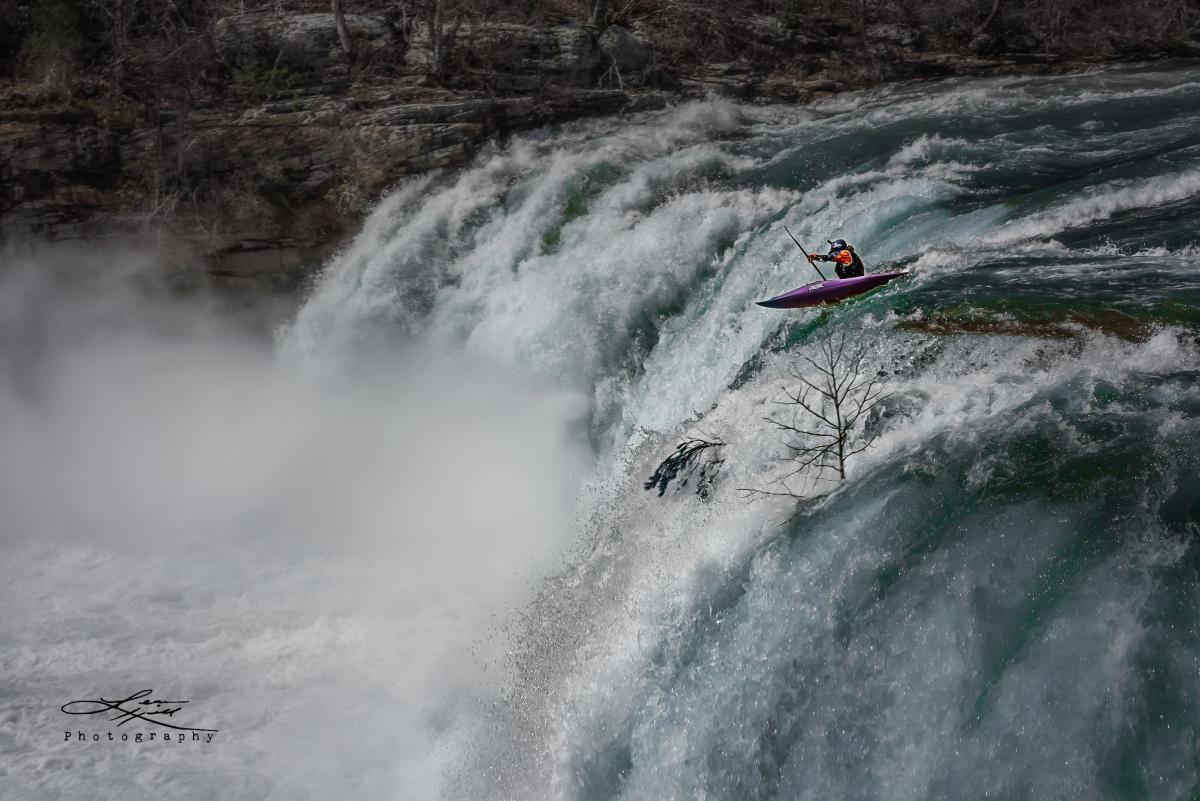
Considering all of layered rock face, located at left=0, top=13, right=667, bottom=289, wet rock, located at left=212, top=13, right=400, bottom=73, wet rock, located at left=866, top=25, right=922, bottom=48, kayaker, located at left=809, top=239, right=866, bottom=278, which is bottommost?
kayaker, located at left=809, top=239, right=866, bottom=278

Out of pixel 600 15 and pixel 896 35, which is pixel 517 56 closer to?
pixel 600 15

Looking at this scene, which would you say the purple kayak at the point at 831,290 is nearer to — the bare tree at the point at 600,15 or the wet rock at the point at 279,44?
the bare tree at the point at 600,15

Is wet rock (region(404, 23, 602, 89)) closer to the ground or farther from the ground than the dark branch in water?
farther from the ground

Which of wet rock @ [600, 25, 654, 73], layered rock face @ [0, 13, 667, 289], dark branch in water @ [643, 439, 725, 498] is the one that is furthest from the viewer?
wet rock @ [600, 25, 654, 73]

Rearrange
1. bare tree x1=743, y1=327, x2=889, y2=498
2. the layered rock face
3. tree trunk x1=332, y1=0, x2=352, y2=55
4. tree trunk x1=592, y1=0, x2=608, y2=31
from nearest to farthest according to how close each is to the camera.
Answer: bare tree x1=743, y1=327, x2=889, y2=498 → the layered rock face → tree trunk x1=332, y1=0, x2=352, y2=55 → tree trunk x1=592, y1=0, x2=608, y2=31

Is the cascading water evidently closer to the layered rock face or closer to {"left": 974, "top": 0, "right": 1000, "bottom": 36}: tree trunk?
the layered rock face

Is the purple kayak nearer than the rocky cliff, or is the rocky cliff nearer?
the purple kayak

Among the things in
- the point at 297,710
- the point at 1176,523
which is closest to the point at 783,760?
the point at 1176,523

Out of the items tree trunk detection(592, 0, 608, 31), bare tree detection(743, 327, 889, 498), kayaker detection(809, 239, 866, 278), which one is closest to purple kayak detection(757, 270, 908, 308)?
kayaker detection(809, 239, 866, 278)
